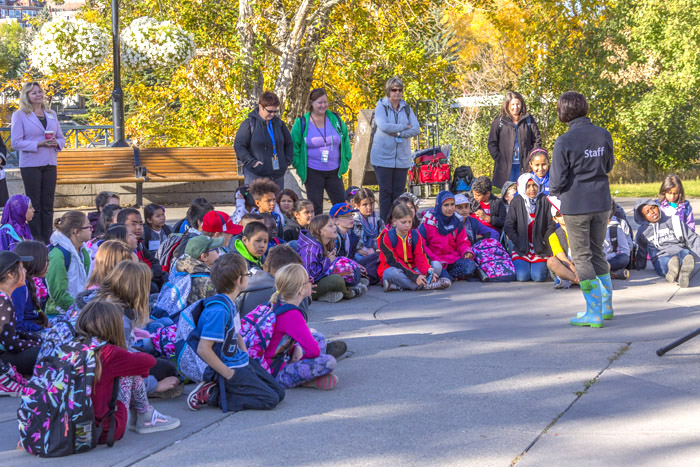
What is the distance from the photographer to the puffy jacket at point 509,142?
10.6 m

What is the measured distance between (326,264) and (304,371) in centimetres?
304

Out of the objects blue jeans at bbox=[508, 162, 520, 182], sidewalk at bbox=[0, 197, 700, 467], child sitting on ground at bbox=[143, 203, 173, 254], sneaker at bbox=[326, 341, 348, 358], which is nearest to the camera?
sidewalk at bbox=[0, 197, 700, 467]

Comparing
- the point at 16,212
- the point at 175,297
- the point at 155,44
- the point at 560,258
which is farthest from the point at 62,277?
the point at 155,44

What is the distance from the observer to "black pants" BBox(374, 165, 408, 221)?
10594 millimetres

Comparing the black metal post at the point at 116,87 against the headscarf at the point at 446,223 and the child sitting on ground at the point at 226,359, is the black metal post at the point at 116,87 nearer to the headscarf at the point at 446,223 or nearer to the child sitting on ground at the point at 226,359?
the headscarf at the point at 446,223

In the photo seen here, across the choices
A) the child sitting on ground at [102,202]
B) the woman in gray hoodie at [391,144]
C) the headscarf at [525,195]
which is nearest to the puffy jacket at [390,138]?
the woman in gray hoodie at [391,144]

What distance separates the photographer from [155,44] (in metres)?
14.2

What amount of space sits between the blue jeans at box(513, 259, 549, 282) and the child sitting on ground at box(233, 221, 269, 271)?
319cm

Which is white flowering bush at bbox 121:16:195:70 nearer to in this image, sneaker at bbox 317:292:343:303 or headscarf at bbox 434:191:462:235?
headscarf at bbox 434:191:462:235

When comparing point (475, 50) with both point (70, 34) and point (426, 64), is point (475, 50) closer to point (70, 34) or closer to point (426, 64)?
point (426, 64)

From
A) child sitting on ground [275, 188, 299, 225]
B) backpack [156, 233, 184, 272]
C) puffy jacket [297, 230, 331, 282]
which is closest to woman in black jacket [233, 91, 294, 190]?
A: child sitting on ground [275, 188, 299, 225]

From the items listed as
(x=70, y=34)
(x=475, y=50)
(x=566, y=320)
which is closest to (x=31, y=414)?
(x=566, y=320)

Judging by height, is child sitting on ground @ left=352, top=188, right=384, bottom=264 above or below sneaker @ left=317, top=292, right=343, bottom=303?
above

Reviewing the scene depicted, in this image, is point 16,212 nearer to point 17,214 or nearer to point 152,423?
point 17,214
